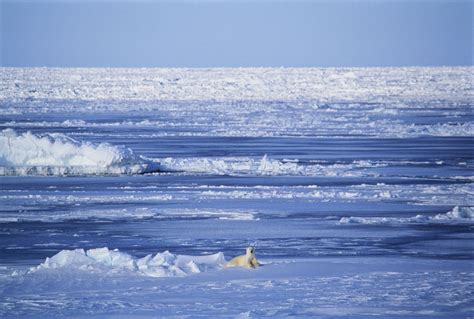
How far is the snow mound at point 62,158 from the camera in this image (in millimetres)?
16875

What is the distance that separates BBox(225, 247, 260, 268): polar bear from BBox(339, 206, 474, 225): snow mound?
126 inches

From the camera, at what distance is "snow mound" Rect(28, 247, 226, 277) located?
8.41 metres


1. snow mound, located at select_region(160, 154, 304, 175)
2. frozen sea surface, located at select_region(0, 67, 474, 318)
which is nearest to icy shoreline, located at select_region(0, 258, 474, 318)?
frozen sea surface, located at select_region(0, 67, 474, 318)

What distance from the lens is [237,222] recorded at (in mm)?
11625

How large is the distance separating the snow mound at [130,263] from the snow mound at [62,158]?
8057 mm

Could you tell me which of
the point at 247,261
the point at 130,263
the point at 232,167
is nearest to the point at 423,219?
the point at 247,261

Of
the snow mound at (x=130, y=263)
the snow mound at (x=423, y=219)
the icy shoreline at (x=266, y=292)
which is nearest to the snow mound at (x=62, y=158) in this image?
the snow mound at (x=423, y=219)

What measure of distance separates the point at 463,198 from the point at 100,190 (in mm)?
5382

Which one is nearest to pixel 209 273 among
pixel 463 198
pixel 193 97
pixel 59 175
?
pixel 463 198

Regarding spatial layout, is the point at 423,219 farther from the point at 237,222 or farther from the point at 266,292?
the point at 266,292

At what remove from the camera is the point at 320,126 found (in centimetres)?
3016

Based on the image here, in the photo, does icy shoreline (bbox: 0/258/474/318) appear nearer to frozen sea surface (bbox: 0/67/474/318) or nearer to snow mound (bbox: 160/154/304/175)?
frozen sea surface (bbox: 0/67/474/318)

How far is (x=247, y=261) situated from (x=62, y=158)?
30.6 feet

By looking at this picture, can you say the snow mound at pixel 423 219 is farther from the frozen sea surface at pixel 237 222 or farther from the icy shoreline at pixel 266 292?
the icy shoreline at pixel 266 292
